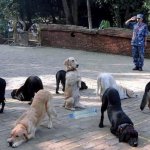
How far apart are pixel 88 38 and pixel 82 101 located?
36.8 feet

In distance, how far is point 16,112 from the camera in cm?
955

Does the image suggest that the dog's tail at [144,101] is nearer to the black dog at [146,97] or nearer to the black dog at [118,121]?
the black dog at [146,97]

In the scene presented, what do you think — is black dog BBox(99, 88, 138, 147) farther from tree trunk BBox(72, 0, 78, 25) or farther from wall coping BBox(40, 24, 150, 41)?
tree trunk BBox(72, 0, 78, 25)

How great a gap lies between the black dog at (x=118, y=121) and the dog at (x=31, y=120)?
113cm

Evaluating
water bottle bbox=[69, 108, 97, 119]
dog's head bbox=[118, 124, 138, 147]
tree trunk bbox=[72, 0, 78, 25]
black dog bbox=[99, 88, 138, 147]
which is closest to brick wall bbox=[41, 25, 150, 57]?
tree trunk bbox=[72, 0, 78, 25]

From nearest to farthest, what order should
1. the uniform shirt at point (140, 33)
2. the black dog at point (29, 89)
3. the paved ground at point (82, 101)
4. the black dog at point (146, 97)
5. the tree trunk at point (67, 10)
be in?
the paved ground at point (82, 101) → the black dog at point (146, 97) → the black dog at point (29, 89) → the uniform shirt at point (140, 33) → the tree trunk at point (67, 10)

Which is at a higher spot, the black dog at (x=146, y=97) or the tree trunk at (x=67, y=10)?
the tree trunk at (x=67, y=10)

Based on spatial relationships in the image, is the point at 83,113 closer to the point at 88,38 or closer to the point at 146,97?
the point at 146,97

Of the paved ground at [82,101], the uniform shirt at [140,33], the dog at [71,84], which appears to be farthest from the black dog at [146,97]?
the uniform shirt at [140,33]

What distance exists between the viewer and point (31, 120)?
7.77 meters

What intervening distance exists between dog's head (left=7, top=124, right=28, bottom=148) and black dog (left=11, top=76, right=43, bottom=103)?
2.76 m

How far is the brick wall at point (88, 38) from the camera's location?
1964 centimetres

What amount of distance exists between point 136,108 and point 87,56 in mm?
9858

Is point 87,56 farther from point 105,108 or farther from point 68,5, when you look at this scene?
point 105,108
